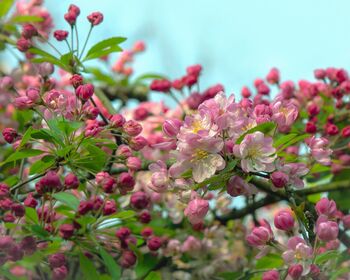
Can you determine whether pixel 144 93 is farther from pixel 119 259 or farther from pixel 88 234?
pixel 88 234

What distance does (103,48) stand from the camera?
2.57 meters

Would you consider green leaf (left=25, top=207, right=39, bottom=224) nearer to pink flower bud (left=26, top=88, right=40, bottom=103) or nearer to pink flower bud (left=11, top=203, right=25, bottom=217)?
pink flower bud (left=11, top=203, right=25, bottom=217)

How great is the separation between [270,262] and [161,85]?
1051 millimetres

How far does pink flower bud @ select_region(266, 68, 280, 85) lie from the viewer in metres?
3.42

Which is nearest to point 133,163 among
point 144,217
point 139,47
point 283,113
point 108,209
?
point 108,209

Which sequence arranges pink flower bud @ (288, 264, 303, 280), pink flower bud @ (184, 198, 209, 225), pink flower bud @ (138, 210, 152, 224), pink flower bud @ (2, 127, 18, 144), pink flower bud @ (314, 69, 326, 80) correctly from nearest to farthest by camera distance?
pink flower bud @ (288, 264, 303, 280) → pink flower bud @ (184, 198, 209, 225) → pink flower bud @ (2, 127, 18, 144) → pink flower bud @ (138, 210, 152, 224) → pink flower bud @ (314, 69, 326, 80)

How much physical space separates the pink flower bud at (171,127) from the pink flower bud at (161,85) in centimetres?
122

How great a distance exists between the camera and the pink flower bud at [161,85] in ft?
10.5

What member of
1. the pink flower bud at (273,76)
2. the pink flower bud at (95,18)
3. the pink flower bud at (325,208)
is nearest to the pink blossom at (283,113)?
the pink flower bud at (325,208)

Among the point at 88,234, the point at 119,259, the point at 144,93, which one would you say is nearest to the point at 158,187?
the point at 88,234

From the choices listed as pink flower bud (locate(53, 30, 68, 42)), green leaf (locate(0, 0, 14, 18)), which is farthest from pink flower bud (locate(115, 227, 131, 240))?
green leaf (locate(0, 0, 14, 18))

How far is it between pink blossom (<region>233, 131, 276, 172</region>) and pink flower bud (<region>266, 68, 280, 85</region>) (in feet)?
5.06

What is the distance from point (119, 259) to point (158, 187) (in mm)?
649

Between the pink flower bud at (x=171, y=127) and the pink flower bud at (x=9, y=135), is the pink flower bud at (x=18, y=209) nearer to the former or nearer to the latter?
the pink flower bud at (x=9, y=135)
